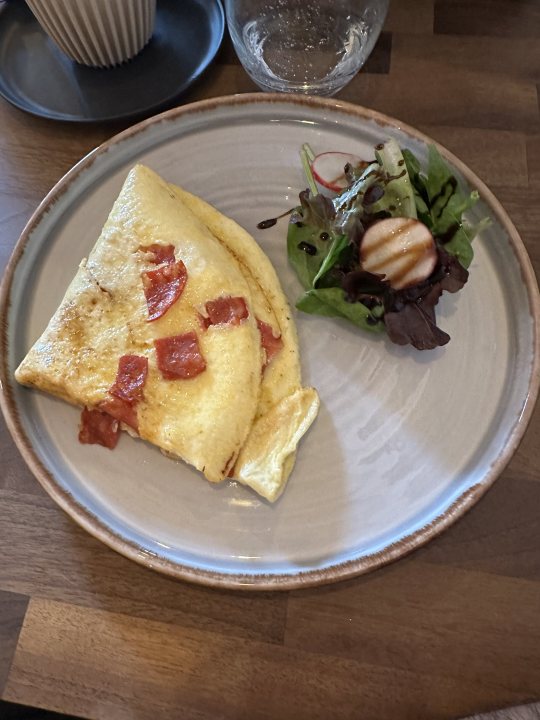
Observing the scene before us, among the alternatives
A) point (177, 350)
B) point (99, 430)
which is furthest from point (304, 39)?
point (99, 430)

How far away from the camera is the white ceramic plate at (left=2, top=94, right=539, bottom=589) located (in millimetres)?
1476

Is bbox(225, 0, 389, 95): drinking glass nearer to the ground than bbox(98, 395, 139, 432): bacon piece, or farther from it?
farther from it

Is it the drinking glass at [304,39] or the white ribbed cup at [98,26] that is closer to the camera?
the white ribbed cup at [98,26]

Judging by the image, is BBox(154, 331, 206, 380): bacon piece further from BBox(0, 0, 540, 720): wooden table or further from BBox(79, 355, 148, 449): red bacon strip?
BBox(0, 0, 540, 720): wooden table

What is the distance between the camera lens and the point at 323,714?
1375 millimetres

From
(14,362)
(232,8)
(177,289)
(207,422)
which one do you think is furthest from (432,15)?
(14,362)

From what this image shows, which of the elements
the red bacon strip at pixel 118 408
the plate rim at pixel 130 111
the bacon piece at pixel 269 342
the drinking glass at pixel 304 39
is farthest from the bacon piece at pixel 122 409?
the drinking glass at pixel 304 39

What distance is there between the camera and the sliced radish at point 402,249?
5.55 ft

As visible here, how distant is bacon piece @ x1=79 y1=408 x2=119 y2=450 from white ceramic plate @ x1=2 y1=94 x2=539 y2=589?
0.03 metres

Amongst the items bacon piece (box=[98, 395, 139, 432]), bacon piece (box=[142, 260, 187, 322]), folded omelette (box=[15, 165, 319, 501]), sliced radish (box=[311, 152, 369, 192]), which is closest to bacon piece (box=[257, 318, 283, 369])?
folded omelette (box=[15, 165, 319, 501])

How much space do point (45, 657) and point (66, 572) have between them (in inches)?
8.1

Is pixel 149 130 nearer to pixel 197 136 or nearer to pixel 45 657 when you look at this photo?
pixel 197 136

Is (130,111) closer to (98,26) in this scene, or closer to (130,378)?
(98,26)

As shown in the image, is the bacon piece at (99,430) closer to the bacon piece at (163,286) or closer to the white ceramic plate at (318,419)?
the white ceramic plate at (318,419)
